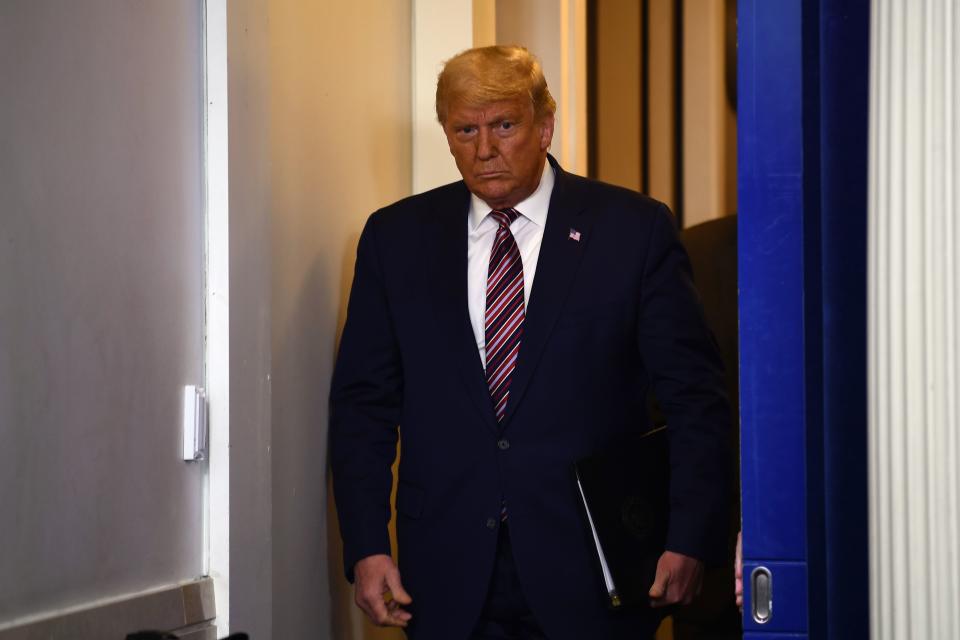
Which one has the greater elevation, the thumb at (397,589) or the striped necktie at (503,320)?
the striped necktie at (503,320)

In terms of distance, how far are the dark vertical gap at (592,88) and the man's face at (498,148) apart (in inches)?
87.0

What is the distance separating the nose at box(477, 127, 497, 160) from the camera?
8.26 ft

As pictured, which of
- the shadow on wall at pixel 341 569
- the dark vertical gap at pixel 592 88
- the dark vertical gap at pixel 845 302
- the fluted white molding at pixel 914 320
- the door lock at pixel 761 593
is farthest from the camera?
the dark vertical gap at pixel 592 88

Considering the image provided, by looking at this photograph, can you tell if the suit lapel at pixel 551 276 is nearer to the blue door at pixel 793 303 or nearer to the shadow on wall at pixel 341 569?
the shadow on wall at pixel 341 569

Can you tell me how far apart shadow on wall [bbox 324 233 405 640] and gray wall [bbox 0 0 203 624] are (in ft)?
2.22

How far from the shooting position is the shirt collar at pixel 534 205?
2555 millimetres

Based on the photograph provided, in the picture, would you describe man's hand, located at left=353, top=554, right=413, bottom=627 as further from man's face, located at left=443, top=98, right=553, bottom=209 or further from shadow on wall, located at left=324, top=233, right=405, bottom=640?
man's face, located at left=443, top=98, right=553, bottom=209

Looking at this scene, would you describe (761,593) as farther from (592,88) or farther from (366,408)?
(592,88)

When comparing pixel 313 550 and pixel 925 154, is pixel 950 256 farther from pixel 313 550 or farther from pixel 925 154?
pixel 313 550

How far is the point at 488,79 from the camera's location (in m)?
2.55

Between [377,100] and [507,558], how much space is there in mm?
1275

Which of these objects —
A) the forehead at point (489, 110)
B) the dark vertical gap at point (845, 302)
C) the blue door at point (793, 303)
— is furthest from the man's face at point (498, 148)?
the dark vertical gap at point (845, 302)

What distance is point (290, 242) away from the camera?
2.60 meters

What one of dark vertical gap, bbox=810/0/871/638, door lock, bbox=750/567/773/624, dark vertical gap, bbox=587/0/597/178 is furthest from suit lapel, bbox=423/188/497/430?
dark vertical gap, bbox=587/0/597/178
